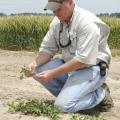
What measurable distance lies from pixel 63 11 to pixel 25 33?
939 centimetres

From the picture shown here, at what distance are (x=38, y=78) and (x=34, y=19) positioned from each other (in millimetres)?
9492

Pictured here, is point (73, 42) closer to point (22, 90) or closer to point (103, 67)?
point (103, 67)

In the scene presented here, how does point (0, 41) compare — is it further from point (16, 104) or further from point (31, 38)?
point (16, 104)

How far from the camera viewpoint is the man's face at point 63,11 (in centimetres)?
525

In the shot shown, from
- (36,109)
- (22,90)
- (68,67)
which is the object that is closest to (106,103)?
(68,67)

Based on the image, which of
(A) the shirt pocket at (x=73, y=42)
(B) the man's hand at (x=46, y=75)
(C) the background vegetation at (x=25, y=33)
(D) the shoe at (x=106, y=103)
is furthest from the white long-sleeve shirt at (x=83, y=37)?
(C) the background vegetation at (x=25, y=33)

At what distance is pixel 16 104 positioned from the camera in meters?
5.59

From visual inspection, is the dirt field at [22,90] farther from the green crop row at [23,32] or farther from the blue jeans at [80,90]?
the green crop row at [23,32]

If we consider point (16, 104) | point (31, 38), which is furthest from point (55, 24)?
point (31, 38)

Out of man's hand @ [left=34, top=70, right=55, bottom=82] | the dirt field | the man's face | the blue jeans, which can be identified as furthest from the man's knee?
the man's face

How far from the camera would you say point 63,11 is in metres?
5.28

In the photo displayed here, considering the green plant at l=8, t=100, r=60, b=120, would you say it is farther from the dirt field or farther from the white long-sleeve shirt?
the white long-sleeve shirt

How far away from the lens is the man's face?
525 centimetres

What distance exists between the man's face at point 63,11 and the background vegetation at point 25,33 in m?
8.87
